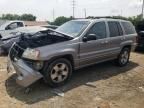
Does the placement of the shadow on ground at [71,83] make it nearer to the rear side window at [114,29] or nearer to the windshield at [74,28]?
the rear side window at [114,29]

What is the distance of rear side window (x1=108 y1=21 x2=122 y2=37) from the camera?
7.76m

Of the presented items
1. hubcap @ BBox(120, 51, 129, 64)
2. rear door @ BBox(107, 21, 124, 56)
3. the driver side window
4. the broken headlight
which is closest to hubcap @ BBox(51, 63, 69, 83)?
the broken headlight

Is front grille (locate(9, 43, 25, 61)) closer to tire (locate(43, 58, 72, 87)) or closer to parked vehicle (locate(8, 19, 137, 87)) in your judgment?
parked vehicle (locate(8, 19, 137, 87))

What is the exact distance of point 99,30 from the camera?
729 cm

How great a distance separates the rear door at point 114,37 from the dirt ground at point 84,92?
75 centimetres

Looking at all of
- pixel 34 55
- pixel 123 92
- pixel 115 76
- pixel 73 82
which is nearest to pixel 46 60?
pixel 34 55

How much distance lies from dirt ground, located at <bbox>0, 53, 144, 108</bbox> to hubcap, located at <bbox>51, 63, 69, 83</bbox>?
9.5 inches

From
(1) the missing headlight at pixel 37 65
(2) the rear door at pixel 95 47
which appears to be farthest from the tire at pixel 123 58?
(1) the missing headlight at pixel 37 65

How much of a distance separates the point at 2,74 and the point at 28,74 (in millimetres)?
1966

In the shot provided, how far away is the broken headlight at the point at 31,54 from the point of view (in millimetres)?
5566

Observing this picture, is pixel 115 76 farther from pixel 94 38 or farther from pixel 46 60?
pixel 46 60

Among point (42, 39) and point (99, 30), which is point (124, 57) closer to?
point (99, 30)

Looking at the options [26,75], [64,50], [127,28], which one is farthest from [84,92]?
[127,28]

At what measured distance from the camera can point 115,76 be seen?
24.0 feet
